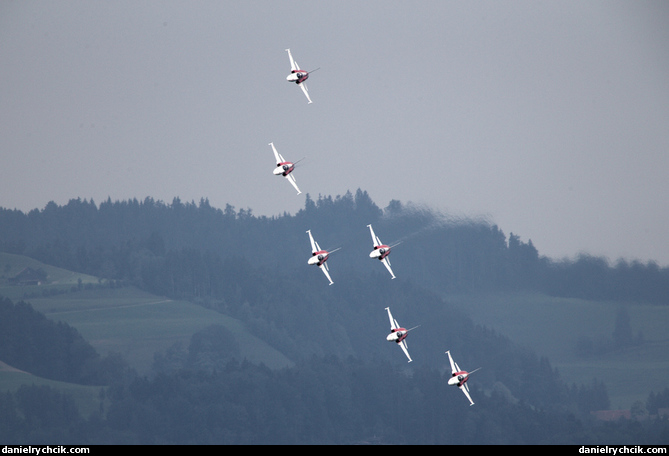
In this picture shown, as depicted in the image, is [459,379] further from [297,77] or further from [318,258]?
[297,77]

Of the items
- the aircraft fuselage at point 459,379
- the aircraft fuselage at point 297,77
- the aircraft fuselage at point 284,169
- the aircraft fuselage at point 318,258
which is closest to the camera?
the aircraft fuselage at point 297,77

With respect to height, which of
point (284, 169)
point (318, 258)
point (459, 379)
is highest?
point (284, 169)

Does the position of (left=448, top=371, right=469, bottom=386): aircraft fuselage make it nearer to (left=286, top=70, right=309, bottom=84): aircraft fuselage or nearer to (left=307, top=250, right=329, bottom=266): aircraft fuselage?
(left=307, top=250, right=329, bottom=266): aircraft fuselage

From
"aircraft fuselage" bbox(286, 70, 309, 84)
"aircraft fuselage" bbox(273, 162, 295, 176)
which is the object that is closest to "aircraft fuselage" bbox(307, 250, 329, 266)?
"aircraft fuselage" bbox(273, 162, 295, 176)

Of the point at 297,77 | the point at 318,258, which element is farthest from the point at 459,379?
the point at 297,77

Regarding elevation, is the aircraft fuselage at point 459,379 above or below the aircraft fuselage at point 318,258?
below

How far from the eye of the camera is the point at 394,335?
133 meters

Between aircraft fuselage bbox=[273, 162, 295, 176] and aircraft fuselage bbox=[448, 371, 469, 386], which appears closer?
aircraft fuselage bbox=[273, 162, 295, 176]

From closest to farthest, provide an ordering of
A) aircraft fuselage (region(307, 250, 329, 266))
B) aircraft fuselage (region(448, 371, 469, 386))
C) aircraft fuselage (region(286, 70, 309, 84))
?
aircraft fuselage (region(286, 70, 309, 84)) < aircraft fuselage (region(307, 250, 329, 266)) < aircraft fuselage (region(448, 371, 469, 386))

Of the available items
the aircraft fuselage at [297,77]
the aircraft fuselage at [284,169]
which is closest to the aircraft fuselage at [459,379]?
the aircraft fuselage at [284,169]

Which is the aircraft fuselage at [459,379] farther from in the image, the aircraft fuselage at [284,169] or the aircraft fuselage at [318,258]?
the aircraft fuselage at [284,169]

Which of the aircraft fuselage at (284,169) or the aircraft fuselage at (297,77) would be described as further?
the aircraft fuselage at (284,169)

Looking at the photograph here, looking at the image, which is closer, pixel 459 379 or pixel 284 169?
pixel 284 169
